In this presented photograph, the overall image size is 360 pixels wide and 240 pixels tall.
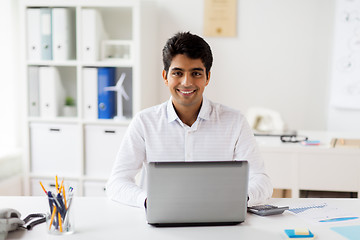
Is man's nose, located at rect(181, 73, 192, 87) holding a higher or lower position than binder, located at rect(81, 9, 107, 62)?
lower

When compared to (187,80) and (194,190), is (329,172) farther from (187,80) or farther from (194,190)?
(194,190)

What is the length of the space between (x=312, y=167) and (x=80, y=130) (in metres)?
1.54

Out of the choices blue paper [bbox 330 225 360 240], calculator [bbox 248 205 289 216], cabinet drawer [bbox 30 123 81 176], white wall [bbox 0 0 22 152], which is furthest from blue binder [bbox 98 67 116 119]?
blue paper [bbox 330 225 360 240]

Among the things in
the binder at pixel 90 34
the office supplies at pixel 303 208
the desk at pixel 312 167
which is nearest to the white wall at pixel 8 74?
the binder at pixel 90 34

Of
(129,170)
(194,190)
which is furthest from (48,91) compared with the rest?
(194,190)

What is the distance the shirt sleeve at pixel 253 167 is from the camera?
1569 millimetres

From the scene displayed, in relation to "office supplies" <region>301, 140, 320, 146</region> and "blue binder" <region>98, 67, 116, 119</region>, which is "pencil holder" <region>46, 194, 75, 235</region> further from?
"blue binder" <region>98, 67, 116, 119</region>

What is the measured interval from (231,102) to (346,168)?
111 cm

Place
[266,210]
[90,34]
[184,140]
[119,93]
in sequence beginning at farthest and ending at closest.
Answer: [119,93] < [90,34] < [184,140] < [266,210]

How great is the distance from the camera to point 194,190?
126cm

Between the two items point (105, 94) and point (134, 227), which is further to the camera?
point (105, 94)

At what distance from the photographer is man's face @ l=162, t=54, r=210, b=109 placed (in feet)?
5.60

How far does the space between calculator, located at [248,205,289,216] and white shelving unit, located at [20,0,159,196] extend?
164 cm

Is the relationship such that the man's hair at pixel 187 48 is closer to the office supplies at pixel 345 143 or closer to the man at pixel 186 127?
the man at pixel 186 127
